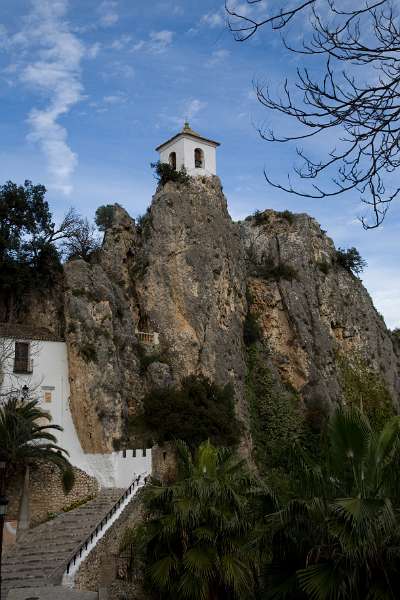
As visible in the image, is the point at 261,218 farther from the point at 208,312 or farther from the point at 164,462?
the point at 164,462

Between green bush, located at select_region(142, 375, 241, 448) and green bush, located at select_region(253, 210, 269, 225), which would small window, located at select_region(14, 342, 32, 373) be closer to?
green bush, located at select_region(142, 375, 241, 448)

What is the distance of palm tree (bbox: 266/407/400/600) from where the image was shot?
7.23 metres

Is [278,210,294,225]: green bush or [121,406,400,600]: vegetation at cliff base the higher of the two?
[278,210,294,225]: green bush

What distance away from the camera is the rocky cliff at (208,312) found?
2405cm

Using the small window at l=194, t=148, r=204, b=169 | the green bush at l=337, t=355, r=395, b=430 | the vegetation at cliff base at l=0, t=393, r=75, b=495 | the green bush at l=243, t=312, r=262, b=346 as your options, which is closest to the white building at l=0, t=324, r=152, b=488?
the vegetation at cliff base at l=0, t=393, r=75, b=495

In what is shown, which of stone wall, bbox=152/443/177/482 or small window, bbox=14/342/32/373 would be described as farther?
stone wall, bbox=152/443/177/482

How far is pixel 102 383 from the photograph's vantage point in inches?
923

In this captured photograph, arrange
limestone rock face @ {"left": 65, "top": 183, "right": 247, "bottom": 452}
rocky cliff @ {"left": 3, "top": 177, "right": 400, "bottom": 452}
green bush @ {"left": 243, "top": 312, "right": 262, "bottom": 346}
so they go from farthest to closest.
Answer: green bush @ {"left": 243, "top": 312, "right": 262, "bottom": 346} → rocky cliff @ {"left": 3, "top": 177, "right": 400, "bottom": 452} → limestone rock face @ {"left": 65, "top": 183, "right": 247, "bottom": 452}

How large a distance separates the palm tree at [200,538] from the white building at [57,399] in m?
9.64

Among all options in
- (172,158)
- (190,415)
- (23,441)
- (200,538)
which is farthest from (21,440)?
(172,158)

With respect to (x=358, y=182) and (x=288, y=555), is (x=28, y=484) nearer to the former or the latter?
(x=288, y=555)

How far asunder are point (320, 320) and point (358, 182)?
30938mm

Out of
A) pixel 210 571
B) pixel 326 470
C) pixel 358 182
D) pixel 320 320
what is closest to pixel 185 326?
pixel 320 320

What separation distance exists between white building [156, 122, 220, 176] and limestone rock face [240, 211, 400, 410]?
6715 mm
